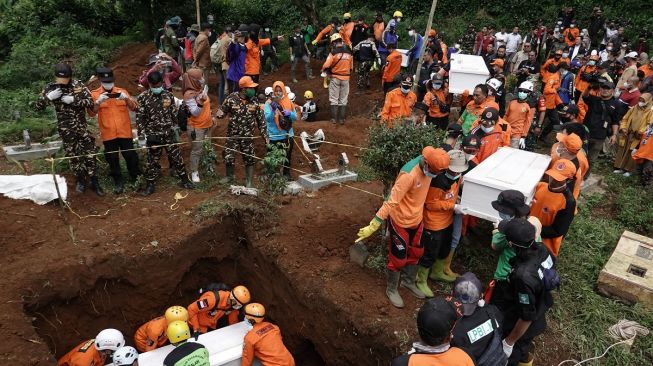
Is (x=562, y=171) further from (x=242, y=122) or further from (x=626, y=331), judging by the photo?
(x=242, y=122)

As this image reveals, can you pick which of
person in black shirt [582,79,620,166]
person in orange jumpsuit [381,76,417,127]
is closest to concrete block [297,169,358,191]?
person in orange jumpsuit [381,76,417,127]

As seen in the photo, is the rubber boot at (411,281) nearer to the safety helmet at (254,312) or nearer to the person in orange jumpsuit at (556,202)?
the person in orange jumpsuit at (556,202)

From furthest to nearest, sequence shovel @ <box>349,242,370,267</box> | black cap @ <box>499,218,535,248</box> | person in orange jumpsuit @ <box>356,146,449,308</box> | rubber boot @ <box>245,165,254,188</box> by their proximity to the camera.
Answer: rubber boot @ <box>245,165,254,188</box>
shovel @ <box>349,242,370,267</box>
person in orange jumpsuit @ <box>356,146,449,308</box>
black cap @ <box>499,218,535,248</box>

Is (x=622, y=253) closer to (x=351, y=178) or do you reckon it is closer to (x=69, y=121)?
(x=351, y=178)

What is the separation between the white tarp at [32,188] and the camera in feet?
21.2

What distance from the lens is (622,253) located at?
6129 millimetres

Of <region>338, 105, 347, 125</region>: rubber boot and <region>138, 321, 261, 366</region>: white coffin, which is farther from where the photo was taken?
<region>338, 105, 347, 125</region>: rubber boot

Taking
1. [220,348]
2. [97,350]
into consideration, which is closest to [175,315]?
[220,348]

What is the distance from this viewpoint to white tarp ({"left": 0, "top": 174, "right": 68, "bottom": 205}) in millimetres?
6469

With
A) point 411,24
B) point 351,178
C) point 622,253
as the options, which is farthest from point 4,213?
point 411,24

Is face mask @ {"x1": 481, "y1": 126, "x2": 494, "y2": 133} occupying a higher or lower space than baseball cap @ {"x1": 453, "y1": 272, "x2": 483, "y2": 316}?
higher

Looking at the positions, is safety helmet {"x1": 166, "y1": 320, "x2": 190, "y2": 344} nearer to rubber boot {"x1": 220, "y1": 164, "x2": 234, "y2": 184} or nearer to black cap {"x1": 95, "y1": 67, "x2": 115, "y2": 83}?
rubber boot {"x1": 220, "y1": 164, "x2": 234, "y2": 184}

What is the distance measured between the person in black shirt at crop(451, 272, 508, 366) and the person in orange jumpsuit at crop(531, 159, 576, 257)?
176cm

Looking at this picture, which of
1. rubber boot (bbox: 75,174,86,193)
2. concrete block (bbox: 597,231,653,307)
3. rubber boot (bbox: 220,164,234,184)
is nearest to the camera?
concrete block (bbox: 597,231,653,307)
